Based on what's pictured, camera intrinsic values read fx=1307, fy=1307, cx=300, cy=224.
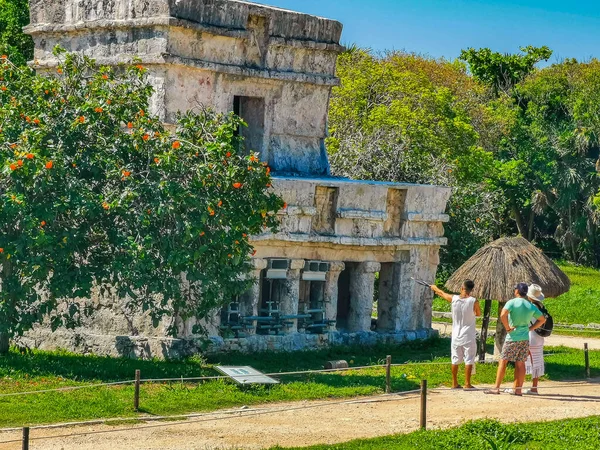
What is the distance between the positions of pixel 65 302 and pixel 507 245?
7448mm

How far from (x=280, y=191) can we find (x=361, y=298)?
3.22 m

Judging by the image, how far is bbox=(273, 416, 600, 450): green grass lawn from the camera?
49.9ft

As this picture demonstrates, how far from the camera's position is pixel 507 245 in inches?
851

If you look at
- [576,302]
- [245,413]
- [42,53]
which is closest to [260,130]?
[42,53]

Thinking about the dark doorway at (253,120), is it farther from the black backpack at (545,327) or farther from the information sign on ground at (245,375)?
the black backpack at (545,327)

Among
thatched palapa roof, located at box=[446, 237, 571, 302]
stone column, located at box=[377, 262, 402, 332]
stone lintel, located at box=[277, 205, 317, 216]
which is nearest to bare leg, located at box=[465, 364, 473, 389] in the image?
thatched palapa roof, located at box=[446, 237, 571, 302]

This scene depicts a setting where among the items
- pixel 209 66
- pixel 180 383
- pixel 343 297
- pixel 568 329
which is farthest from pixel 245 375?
pixel 568 329

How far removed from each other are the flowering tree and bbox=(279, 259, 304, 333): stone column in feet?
10.5

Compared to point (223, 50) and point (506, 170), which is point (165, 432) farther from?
point (506, 170)

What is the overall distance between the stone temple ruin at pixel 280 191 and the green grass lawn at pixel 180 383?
0.90 metres

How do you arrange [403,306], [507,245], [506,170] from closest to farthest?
1. [507,245]
2. [403,306]
3. [506,170]

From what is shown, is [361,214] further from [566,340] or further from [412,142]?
[412,142]

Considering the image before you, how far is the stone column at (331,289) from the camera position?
77.9 feet

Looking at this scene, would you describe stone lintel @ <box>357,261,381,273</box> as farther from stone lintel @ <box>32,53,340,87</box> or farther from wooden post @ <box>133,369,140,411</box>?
wooden post @ <box>133,369,140,411</box>
